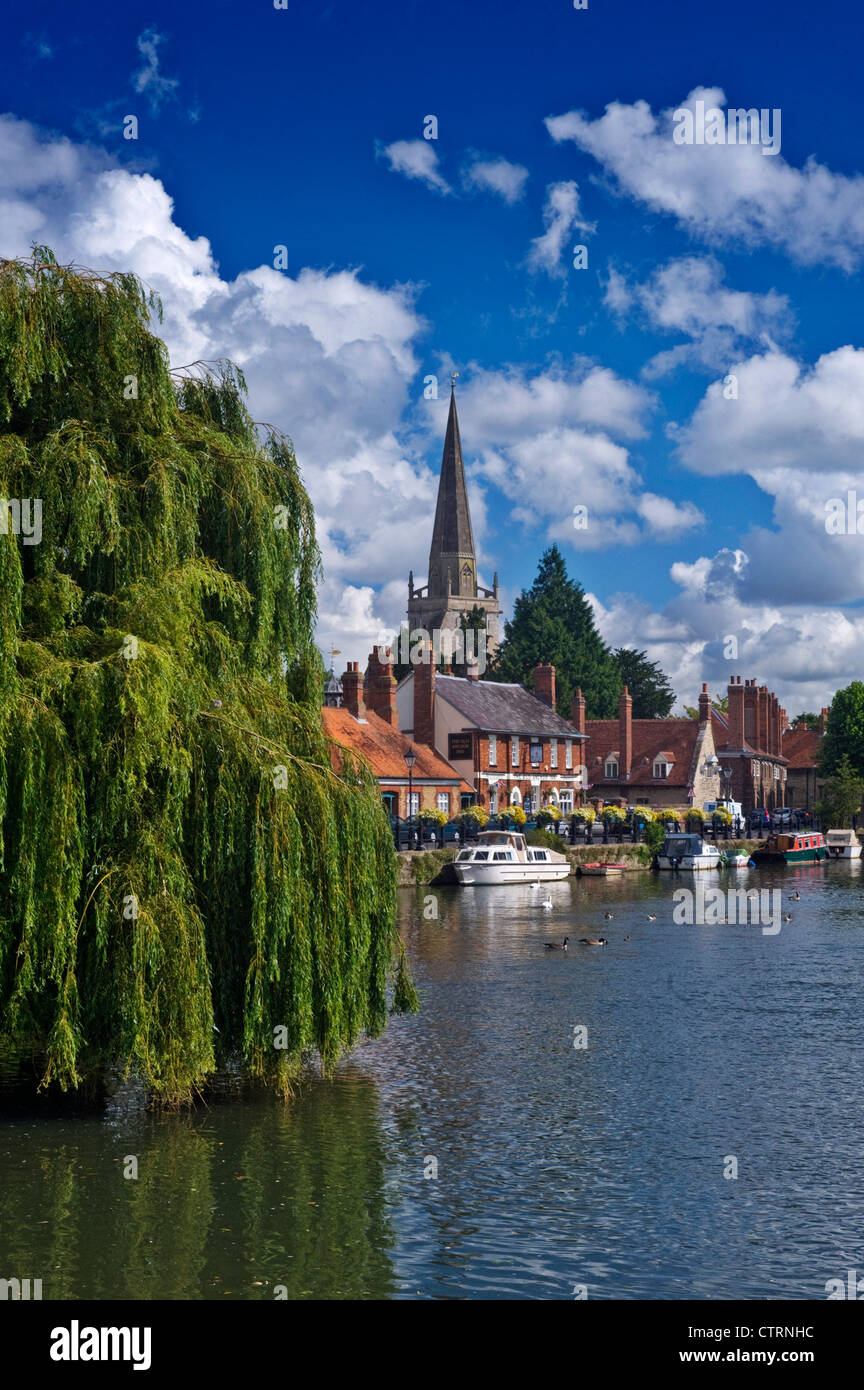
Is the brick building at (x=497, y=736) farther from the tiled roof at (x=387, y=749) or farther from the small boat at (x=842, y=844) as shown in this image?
the small boat at (x=842, y=844)

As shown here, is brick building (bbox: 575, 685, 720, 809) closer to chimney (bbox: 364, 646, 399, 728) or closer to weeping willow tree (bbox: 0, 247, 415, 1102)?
chimney (bbox: 364, 646, 399, 728)

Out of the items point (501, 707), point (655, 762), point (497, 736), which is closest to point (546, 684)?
point (501, 707)

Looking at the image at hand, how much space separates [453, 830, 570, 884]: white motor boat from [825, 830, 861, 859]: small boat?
105ft

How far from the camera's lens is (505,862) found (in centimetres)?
6116

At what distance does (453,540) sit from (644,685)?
1731 inches

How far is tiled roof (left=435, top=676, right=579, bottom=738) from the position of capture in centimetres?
7988

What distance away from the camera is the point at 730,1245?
46.8 feet

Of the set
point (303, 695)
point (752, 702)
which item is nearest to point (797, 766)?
point (752, 702)

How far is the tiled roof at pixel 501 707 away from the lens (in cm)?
7988

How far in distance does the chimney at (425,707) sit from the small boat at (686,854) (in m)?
14.7

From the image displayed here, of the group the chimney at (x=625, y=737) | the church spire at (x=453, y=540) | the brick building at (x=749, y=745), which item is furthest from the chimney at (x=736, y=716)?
the church spire at (x=453, y=540)

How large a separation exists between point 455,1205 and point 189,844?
5444 mm

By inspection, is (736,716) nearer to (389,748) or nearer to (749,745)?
(749,745)
